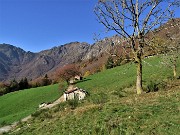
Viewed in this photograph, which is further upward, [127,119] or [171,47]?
[171,47]

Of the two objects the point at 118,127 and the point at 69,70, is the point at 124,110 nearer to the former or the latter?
the point at 118,127

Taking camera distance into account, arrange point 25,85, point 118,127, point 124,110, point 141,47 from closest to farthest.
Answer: point 118,127, point 124,110, point 141,47, point 25,85

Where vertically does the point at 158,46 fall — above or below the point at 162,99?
above

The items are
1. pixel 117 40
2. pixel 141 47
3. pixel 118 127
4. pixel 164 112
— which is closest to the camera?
pixel 118 127

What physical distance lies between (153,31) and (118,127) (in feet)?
47.3

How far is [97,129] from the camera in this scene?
680 inches

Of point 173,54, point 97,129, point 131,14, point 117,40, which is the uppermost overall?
point 131,14

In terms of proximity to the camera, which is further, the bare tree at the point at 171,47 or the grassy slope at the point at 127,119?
the bare tree at the point at 171,47

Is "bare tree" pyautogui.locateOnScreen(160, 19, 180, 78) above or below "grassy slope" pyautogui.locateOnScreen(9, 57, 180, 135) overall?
above

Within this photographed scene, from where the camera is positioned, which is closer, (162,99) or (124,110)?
(124,110)

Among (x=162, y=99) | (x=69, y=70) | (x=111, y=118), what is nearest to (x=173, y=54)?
(x=162, y=99)

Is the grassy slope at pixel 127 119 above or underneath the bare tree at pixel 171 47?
underneath

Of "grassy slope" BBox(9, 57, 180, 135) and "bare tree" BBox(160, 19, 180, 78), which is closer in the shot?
"grassy slope" BBox(9, 57, 180, 135)

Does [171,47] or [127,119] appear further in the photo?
[171,47]
